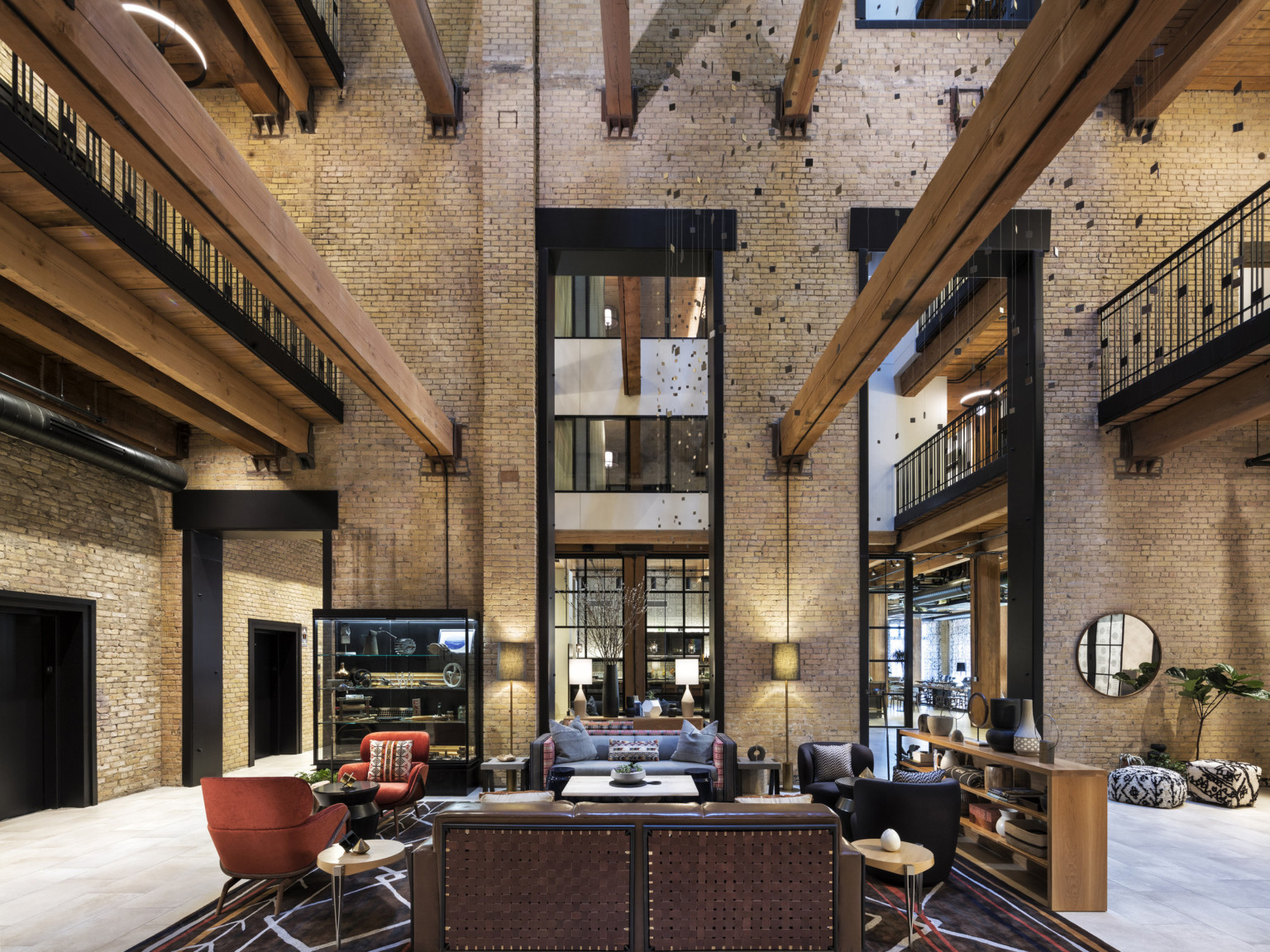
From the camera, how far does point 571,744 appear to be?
8.98 metres

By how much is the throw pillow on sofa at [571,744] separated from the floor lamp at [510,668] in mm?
784

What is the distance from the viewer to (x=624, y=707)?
49.6ft

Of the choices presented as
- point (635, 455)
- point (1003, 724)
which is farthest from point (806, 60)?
point (1003, 724)

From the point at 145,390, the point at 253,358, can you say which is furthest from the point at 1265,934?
the point at 145,390

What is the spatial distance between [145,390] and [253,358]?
3.43ft

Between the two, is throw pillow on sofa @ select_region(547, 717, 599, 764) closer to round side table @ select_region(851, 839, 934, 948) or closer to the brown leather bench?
round side table @ select_region(851, 839, 934, 948)

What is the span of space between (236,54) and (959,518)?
11290 mm

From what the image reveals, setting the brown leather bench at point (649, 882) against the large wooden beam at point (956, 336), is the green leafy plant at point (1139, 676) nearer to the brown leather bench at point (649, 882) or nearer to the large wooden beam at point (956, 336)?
the large wooden beam at point (956, 336)

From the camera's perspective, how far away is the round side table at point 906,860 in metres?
4.86

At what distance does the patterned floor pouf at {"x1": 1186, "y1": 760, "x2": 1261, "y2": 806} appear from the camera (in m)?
8.78

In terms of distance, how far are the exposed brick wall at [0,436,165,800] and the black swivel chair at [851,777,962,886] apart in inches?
323

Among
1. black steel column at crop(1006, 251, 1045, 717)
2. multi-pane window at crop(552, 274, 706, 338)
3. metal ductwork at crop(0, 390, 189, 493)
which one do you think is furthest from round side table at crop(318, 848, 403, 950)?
multi-pane window at crop(552, 274, 706, 338)

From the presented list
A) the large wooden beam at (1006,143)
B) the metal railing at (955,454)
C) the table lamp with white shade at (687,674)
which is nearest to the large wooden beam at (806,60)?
the large wooden beam at (1006,143)

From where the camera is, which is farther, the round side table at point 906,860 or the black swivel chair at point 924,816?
the black swivel chair at point 924,816
